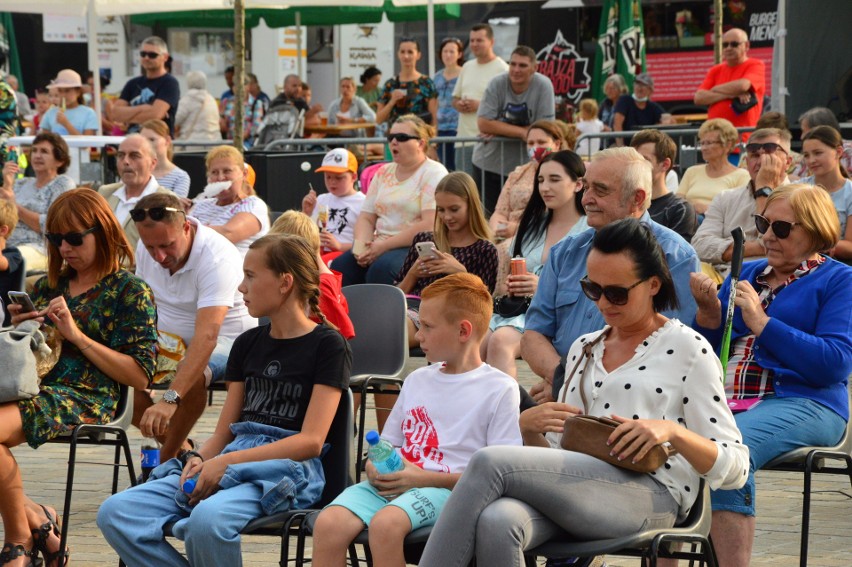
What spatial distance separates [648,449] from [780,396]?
1.37 metres

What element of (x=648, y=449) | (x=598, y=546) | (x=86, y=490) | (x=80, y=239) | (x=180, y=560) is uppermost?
(x=80, y=239)

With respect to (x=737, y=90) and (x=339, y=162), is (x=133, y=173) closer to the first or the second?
(x=339, y=162)

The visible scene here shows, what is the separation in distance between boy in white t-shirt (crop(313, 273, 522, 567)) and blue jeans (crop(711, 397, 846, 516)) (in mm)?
774

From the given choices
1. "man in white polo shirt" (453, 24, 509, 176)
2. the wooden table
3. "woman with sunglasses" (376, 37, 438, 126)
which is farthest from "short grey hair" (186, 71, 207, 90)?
"man in white polo shirt" (453, 24, 509, 176)

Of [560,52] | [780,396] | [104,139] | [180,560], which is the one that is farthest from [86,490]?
[560,52]

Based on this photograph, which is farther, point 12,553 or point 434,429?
point 12,553

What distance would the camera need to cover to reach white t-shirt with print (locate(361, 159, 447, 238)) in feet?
26.9

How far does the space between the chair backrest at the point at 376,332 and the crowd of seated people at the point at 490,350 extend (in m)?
0.22

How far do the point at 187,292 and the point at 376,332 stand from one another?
0.83m

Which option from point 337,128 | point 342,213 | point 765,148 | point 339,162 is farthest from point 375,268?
point 337,128

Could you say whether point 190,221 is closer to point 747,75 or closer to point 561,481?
point 561,481

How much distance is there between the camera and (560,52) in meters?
21.6

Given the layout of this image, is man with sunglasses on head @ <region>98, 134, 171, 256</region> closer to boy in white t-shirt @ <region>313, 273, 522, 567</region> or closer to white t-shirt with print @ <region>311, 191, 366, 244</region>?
white t-shirt with print @ <region>311, 191, 366, 244</region>

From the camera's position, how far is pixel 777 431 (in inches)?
172
